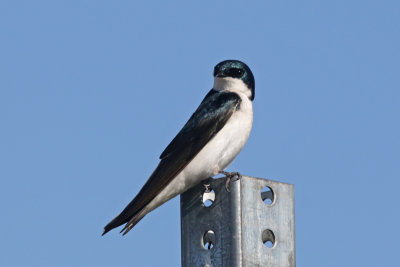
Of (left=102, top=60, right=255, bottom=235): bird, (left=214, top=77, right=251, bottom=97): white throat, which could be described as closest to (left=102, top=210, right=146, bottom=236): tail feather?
(left=102, top=60, right=255, bottom=235): bird

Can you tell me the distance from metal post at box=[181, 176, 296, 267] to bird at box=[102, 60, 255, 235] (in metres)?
0.50

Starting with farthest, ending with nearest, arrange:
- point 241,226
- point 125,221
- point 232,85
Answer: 1. point 232,85
2. point 125,221
3. point 241,226

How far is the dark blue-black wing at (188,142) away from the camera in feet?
15.9

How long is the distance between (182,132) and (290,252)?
1.44 m

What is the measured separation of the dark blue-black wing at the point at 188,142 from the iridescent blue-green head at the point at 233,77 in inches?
6.4

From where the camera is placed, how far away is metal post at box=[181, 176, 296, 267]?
13.0ft

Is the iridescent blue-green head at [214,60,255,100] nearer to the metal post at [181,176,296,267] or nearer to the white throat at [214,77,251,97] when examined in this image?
the white throat at [214,77,251,97]

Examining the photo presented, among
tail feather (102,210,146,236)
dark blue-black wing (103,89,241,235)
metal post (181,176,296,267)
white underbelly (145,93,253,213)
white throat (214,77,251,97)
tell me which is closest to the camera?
metal post (181,176,296,267)

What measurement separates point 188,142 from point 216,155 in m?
0.20

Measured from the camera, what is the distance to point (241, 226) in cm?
395

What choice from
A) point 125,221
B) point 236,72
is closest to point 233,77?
point 236,72

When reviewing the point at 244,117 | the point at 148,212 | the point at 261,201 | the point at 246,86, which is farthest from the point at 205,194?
the point at 246,86

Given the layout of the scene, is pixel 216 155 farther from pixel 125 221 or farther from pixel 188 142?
pixel 125 221

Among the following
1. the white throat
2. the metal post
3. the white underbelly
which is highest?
the white throat
